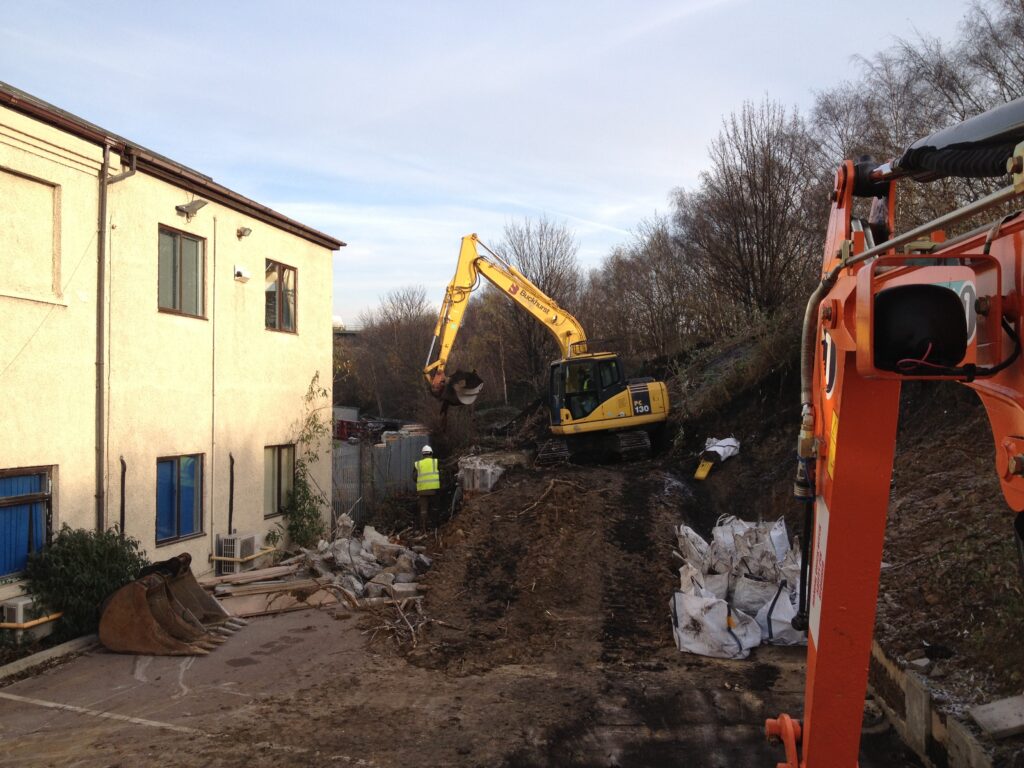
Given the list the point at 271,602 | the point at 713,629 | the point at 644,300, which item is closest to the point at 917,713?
the point at 713,629

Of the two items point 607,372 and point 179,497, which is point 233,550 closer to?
point 179,497

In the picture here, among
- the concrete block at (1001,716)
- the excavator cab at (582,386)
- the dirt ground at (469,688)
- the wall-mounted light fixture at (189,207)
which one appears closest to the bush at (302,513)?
the dirt ground at (469,688)

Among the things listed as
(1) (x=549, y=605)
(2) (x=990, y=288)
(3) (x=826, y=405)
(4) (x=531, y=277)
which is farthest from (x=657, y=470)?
(4) (x=531, y=277)

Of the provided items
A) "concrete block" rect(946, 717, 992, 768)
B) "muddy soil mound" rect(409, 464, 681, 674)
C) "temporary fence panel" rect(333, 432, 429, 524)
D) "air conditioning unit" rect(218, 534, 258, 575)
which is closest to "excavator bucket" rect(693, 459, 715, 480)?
"muddy soil mound" rect(409, 464, 681, 674)

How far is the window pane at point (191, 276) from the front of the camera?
12.9 metres

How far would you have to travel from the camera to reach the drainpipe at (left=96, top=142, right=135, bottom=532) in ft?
35.0

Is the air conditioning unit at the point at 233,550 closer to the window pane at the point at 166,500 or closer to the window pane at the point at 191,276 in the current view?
the window pane at the point at 166,500

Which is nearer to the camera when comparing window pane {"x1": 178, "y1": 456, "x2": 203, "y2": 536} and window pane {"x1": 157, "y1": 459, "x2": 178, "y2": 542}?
window pane {"x1": 157, "y1": 459, "x2": 178, "y2": 542}

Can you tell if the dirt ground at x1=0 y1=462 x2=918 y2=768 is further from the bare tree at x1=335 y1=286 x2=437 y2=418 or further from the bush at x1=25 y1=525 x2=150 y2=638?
the bare tree at x1=335 y1=286 x2=437 y2=418

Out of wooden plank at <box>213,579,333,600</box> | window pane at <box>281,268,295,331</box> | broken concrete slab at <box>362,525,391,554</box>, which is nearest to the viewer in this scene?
wooden plank at <box>213,579,333,600</box>

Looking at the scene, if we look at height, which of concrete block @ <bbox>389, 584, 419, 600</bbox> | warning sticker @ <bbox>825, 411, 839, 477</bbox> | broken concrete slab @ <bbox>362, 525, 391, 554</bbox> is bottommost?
concrete block @ <bbox>389, 584, 419, 600</bbox>

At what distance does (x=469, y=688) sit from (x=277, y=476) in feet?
29.0

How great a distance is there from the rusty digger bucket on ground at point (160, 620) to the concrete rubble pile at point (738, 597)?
18.8ft

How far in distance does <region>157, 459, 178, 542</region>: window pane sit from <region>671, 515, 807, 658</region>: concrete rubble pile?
308 inches
